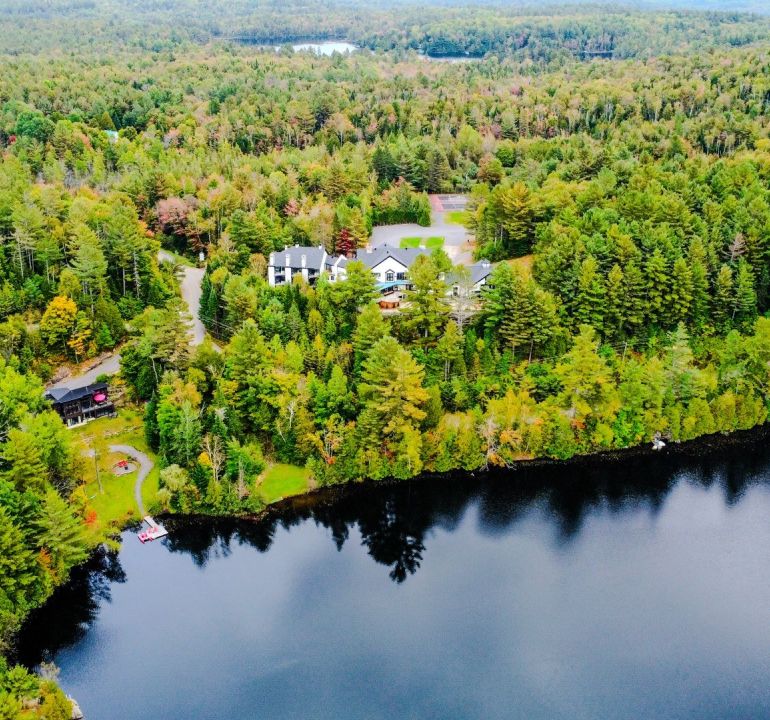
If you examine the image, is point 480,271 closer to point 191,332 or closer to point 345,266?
point 345,266

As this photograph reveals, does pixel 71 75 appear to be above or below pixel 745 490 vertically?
above

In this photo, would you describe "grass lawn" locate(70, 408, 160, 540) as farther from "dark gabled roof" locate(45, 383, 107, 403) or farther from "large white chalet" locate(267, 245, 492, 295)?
"large white chalet" locate(267, 245, 492, 295)

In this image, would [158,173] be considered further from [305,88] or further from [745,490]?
[745,490]

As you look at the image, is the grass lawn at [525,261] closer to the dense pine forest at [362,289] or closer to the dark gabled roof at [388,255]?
the dense pine forest at [362,289]

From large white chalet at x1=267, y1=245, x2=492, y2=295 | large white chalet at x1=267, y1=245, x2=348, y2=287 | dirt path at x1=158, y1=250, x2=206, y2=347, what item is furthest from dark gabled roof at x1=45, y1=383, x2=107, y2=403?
large white chalet at x1=267, y1=245, x2=492, y2=295

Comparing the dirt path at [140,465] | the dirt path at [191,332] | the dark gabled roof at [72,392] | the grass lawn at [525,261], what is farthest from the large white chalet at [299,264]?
the dirt path at [140,465]

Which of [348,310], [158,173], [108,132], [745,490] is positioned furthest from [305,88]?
[745,490]
